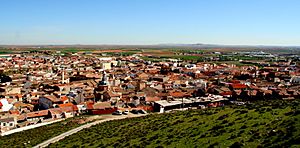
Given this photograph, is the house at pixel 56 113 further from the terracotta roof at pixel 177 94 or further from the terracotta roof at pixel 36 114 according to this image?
the terracotta roof at pixel 177 94

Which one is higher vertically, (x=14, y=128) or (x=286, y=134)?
(x=286, y=134)

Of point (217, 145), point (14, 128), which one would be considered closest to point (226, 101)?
point (14, 128)

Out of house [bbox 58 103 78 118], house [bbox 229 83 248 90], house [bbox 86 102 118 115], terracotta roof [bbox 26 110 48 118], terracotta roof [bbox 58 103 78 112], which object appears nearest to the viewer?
terracotta roof [bbox 26 110 48 118]

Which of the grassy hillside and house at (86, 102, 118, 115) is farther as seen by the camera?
house at (86, 102, 118, 115)

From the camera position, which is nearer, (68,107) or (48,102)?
(68,107)

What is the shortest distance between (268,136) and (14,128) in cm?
3344

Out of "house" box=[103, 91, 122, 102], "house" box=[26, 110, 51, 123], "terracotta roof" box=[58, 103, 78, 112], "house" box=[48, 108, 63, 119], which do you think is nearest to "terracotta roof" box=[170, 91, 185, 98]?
"house" box=[103, 91, 122, 102]

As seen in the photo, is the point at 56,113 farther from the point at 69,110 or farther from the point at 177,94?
the point at 177,94

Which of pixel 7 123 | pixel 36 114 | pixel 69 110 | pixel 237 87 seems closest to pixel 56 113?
pixel 69 110

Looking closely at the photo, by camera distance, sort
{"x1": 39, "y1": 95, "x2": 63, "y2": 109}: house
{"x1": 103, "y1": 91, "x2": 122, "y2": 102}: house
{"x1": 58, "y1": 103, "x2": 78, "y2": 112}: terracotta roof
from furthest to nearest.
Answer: {"x1": 103, "y1": 91, "x2": 122, "y2": 102}: house, {"x1": 39, "y1": 95, "x2": 63, "y2": 109}: house, {"x1": 58, "y1": 103, "x2": 78, "y2": 112}: terracotta roof

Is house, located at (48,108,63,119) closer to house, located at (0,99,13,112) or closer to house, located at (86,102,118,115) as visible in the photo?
house, located at (86,102,118,115)

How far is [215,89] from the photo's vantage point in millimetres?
60719

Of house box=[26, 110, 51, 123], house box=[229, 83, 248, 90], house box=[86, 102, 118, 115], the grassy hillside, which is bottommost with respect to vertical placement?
house box=[26, 110, 51, 123]

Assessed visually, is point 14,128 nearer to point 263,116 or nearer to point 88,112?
point 88,112
